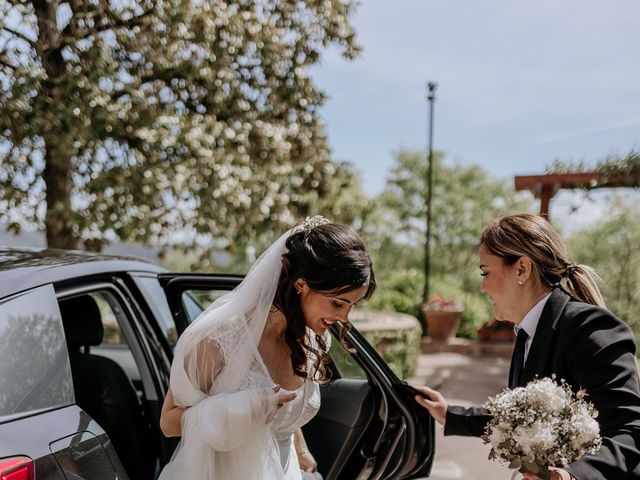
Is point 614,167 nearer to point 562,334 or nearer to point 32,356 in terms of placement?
point 562,334

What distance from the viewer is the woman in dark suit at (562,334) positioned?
1741 mm

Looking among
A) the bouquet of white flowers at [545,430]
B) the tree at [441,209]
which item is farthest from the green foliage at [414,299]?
the tree at [441,209]

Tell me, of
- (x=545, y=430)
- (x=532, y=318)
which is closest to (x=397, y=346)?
(x=532, y=318)

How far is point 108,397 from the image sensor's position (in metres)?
2.89

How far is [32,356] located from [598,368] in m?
1.66

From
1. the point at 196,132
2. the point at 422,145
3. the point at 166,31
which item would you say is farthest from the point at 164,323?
the point at 422,145

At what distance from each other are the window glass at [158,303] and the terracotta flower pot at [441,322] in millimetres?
9420

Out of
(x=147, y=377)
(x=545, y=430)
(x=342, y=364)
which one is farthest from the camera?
(x=342, y=364)

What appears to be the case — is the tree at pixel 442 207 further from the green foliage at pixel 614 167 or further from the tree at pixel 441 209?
the green foliage at pixel 614 167

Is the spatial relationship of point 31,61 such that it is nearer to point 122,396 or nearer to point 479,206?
point 122,396

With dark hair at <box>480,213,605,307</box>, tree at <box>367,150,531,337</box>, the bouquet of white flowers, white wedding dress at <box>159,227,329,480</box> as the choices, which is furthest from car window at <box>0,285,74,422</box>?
tree at <box>367,150,531,337</box>

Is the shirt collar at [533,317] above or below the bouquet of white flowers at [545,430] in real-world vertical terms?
above

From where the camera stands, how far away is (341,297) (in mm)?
2104

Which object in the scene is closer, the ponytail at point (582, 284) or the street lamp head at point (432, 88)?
the ponytail at point (582, 284)
